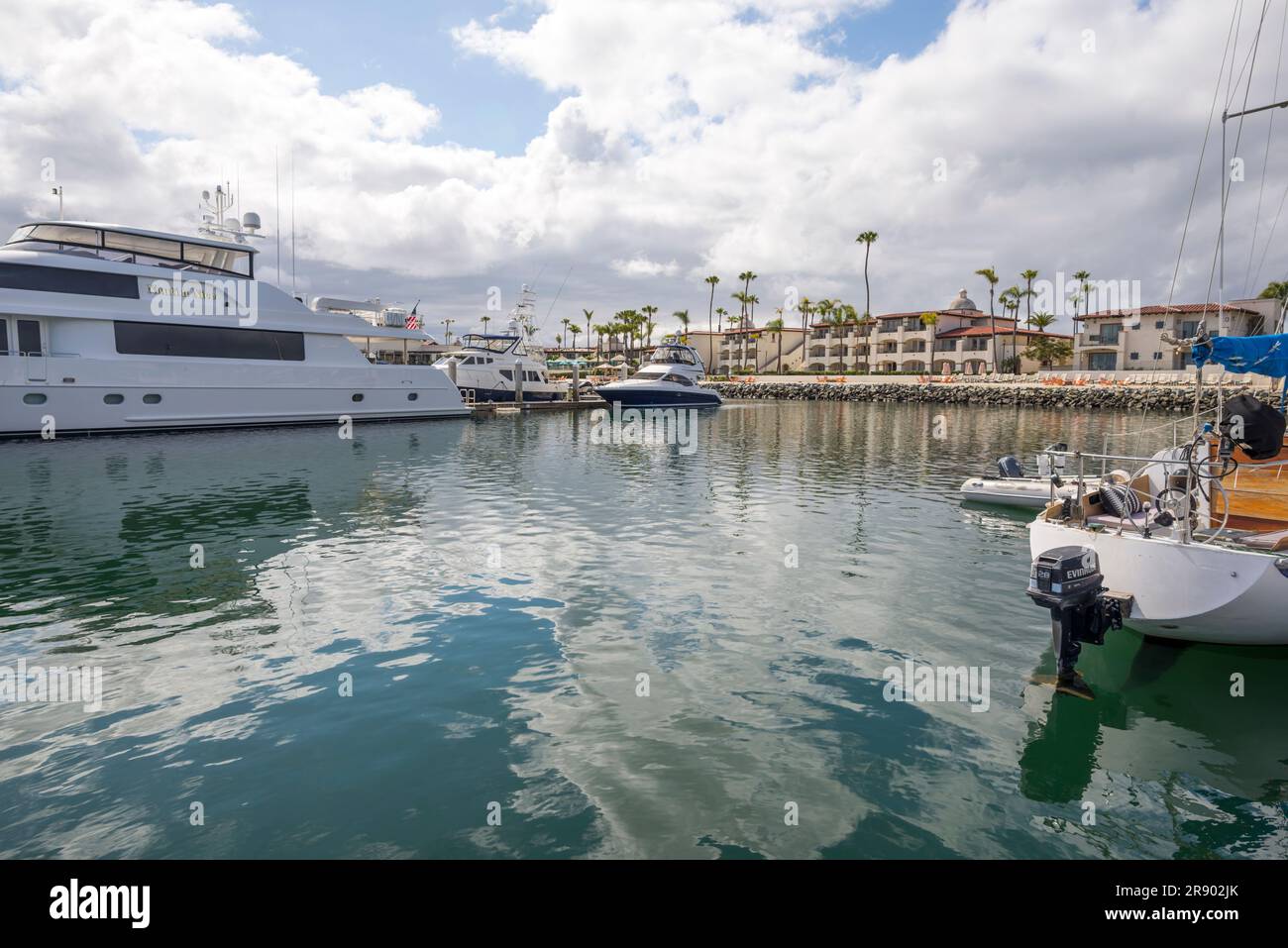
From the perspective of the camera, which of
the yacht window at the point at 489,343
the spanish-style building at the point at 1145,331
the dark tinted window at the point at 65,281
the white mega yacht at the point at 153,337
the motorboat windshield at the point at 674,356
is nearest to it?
the dark tinted window at the point at 65,281

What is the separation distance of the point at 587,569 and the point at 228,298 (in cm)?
3044

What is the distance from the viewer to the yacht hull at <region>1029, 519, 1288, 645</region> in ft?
24.1

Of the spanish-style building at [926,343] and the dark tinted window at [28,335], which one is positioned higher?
the spanish-style building at [926,343]

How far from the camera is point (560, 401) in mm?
58156

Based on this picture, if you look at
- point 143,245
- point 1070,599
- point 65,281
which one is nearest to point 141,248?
point 143,245

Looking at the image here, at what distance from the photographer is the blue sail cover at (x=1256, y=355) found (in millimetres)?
10469

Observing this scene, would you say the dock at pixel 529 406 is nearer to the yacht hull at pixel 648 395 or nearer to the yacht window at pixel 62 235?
the yacht hull at pixel 648 395

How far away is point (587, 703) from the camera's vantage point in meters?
7.33

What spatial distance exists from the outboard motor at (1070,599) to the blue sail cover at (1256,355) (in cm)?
545

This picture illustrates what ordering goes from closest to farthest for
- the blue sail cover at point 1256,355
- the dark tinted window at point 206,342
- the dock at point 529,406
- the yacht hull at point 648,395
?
the blue sail cover at point 1256,355 → the dark tinted window at point 206,342 → the dock at point 529,406 → the yacht hull at point 648,395

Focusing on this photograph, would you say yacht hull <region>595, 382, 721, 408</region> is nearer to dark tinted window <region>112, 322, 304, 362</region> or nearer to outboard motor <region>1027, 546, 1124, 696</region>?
Result: dark tinted window <region>112, 322, 304, 362</region>

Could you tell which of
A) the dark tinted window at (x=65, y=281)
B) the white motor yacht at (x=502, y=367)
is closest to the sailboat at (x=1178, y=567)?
the dark tinted window at (x=65, y=281)

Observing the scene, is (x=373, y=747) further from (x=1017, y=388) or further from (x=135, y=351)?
(x=1017, y=388)

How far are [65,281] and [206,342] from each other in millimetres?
5496
